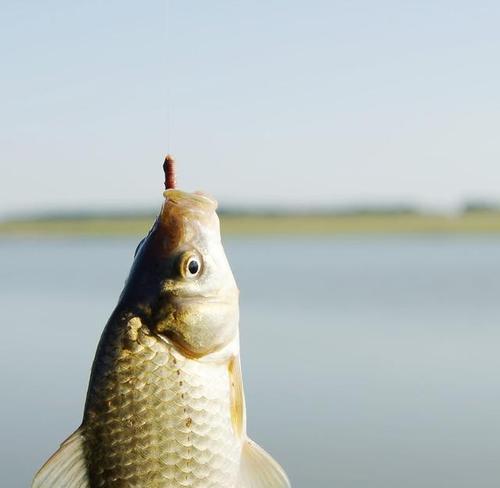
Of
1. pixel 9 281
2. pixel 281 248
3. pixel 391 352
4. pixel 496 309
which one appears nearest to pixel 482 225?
pixel 281 248

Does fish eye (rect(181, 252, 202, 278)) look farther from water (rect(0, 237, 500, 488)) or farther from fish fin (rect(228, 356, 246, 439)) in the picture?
water (rect(0, 237, 500, 488))

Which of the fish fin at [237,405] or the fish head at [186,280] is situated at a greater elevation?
the fish head at [186,280]

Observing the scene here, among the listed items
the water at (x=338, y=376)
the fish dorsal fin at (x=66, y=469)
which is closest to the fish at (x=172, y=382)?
the fish dorsal fin at (x=66, y=469)

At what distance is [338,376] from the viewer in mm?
15156

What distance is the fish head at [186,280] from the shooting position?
293 cm

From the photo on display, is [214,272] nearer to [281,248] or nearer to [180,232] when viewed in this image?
Result: [180,232]

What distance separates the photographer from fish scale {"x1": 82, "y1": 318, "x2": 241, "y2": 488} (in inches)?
109

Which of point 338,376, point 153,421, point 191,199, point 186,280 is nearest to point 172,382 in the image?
point 153,421

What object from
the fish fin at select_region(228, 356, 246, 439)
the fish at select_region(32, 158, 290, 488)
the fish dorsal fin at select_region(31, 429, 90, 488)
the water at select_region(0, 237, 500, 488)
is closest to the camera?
the fish dorsal fin at select_region(31, 429, 90, 488)

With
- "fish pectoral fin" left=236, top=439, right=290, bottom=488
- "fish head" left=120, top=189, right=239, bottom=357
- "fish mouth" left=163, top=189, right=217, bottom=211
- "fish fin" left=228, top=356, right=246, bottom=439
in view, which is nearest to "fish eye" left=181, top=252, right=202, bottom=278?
"fish head" left=120, top=189, right=239, bottom=357

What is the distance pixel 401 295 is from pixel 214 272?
2537 centimetres

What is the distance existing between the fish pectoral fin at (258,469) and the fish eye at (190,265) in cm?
A: 50

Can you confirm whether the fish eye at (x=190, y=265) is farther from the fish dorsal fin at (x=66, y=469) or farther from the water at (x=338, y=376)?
the water at (x=338, y=376)

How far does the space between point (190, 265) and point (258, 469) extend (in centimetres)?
61
